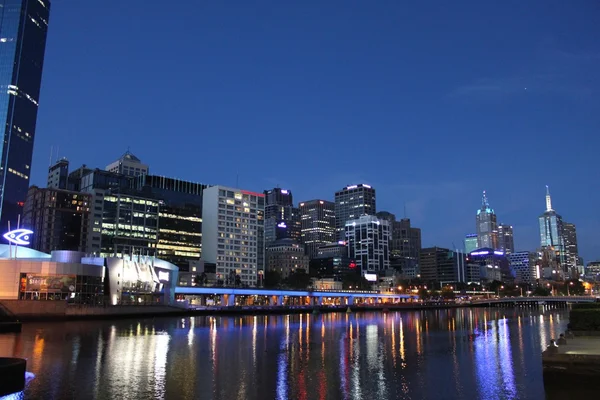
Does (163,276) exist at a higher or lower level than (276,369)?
higher

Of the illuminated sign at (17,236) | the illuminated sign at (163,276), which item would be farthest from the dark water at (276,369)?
the illuminated sign at (163,276)

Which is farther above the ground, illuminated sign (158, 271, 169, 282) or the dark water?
illuminated sign (158, 271, 169, 282)

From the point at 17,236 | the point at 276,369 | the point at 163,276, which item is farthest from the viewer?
the point at 163,276

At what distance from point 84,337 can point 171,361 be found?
28710 mm

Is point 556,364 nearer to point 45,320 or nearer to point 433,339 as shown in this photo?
point 433,339

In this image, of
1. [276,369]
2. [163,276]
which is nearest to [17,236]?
[163,276]

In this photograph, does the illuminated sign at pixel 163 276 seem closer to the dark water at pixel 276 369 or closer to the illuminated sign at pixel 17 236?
the illuminated sign at pixel 17 236

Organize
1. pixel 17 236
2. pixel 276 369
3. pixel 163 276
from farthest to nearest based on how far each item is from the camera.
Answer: pixel 163 276, pixel 17 236, pixel 276 369

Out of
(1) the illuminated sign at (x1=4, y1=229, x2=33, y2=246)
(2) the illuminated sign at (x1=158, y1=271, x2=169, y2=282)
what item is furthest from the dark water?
(2) the illuminated sign at (x1=158, y1=271, x2=169, y2=282)

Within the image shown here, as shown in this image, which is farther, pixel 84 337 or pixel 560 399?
pixel 84 337

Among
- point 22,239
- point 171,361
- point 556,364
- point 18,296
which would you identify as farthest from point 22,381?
point 22,239

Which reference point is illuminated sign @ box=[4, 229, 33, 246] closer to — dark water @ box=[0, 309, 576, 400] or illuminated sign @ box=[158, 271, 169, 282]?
illuminated sign @ box=[158, 271, 169, 282]

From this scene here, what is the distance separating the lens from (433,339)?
68.1 meters

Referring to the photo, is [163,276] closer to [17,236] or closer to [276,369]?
[17,236]
